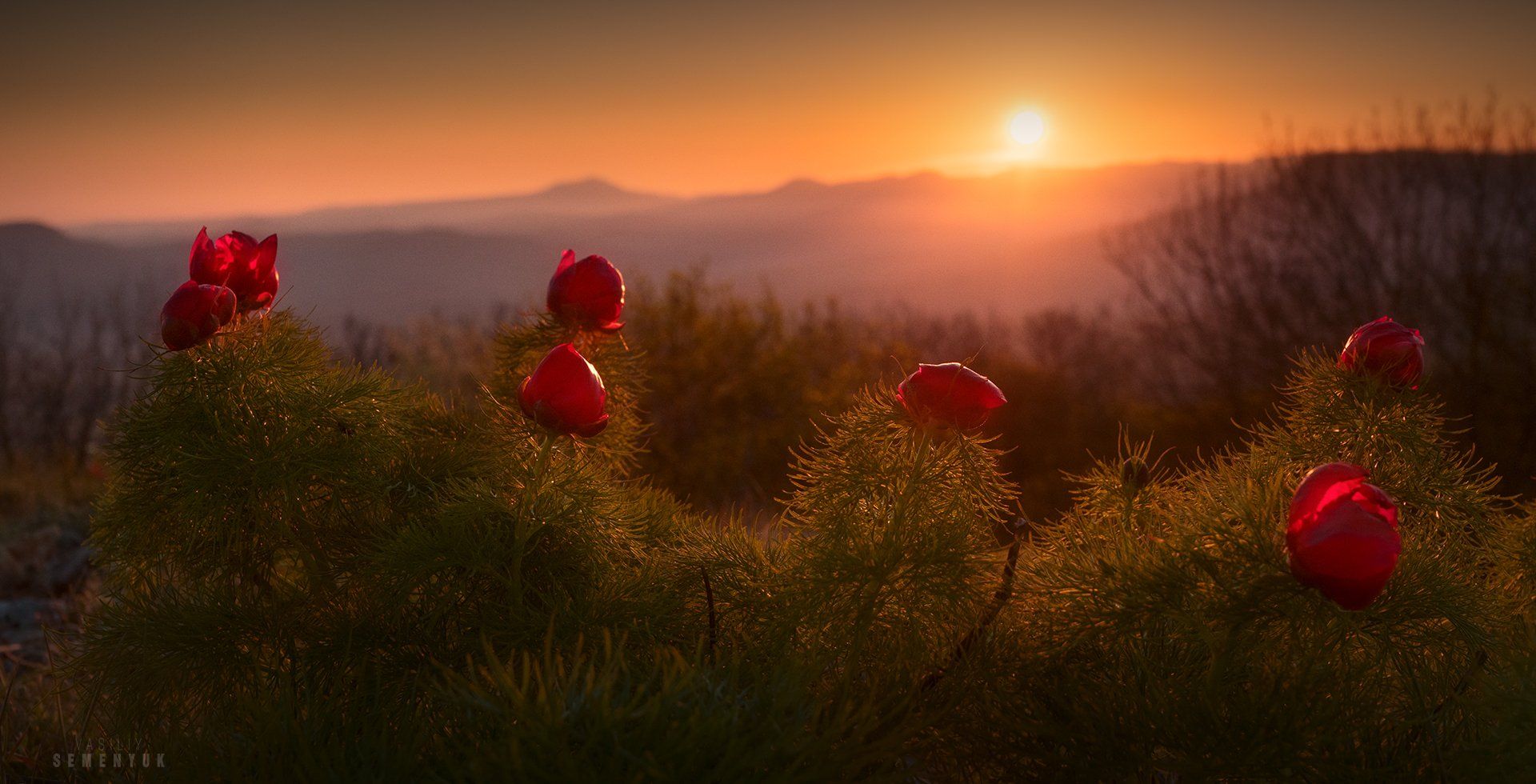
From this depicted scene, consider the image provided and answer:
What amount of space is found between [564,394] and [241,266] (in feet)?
2.05

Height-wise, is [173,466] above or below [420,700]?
above

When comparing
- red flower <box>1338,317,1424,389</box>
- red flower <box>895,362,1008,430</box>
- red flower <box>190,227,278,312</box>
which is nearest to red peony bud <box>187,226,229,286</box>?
red flower <box>190,227,278,312</box>

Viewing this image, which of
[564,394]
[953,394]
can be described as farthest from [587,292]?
[953,394]

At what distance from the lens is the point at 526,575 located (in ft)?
3.92

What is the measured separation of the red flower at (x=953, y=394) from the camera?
3.66 feet

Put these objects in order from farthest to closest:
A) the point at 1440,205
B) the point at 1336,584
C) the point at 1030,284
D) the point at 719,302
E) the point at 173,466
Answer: the point at 1030,284 < the point at 1440,205 < the point at 719,302 < the point at 173,466 < the point at 1336,584

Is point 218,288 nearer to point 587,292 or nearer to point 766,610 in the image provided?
point 587,292

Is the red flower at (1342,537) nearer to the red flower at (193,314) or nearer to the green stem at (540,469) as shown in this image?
the green stem at (540,469)

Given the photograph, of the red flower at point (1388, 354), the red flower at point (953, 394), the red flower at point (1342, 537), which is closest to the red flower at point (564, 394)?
the red flower at point (953, 394)

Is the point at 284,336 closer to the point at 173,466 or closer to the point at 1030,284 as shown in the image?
the point at 173,466

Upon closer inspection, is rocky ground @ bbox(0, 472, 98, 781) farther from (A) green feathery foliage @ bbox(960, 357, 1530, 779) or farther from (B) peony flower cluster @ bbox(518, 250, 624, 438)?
(A) green feathery foliage @ bbox(960, 357, 1530, 779)

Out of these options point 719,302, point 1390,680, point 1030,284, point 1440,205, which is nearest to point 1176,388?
point 1440,205

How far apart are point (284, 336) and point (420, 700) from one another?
56cm

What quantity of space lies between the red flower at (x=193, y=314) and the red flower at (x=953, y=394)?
0.90 metres
